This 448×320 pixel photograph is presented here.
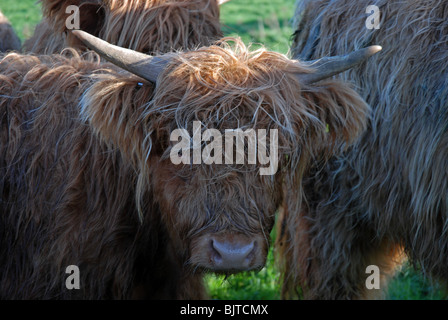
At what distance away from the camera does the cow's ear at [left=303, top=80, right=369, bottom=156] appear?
2730 millimetres

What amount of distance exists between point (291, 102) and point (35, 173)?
3.92 ft

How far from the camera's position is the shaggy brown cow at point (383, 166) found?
2910 millimetres

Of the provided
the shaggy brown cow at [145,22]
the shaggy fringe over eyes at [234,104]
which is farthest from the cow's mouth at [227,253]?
the shaggy brown cow at [145,22]

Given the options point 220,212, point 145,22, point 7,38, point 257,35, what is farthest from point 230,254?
point 257,35

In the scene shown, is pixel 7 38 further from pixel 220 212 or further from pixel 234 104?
pixel 220 212

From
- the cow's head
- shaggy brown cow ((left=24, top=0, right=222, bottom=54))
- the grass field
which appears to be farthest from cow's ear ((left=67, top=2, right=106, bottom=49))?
the cow's head

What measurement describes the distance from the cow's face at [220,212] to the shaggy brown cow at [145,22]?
3.70 ft

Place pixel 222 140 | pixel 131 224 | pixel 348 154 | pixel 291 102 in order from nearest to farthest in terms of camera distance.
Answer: pixel 222 140 → pixel 291 102 → pixel 131 224 → pixel 348 154

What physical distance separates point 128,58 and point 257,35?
16.9ft

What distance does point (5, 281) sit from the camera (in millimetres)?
2980

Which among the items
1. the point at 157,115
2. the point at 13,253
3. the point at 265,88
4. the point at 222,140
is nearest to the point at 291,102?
the point at 265,88

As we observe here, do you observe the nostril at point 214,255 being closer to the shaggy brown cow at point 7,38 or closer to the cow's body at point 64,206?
the cow's body at point 64,206

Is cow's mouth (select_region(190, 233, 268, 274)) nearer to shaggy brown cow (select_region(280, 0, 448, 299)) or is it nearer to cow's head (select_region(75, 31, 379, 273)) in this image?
cow's head (select_region(75, 31, 379, 273))
